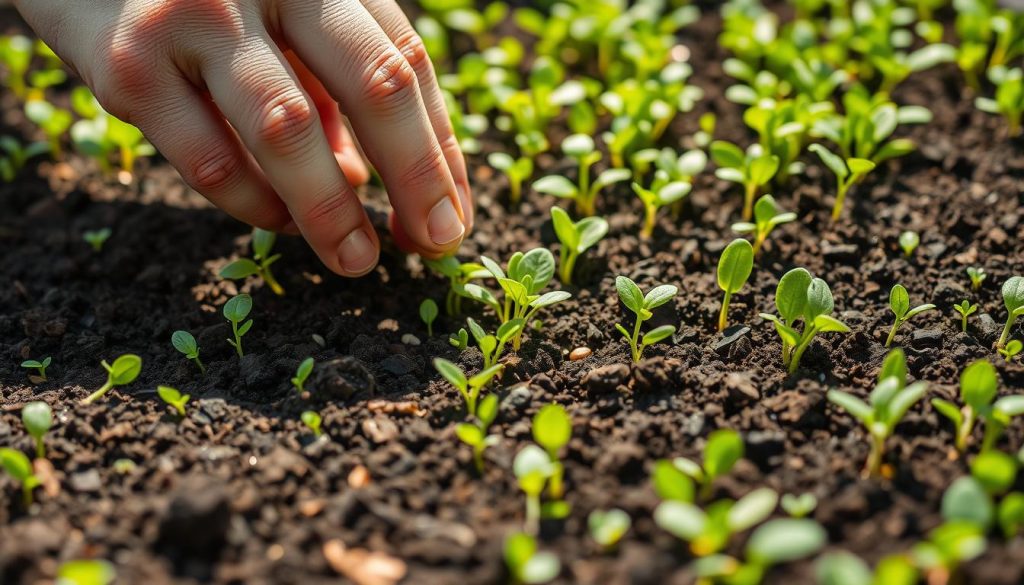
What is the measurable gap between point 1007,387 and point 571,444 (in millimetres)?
902

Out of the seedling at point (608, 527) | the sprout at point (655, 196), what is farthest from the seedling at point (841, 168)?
the seedling at point (608, 527)

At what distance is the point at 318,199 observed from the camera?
6.25 ft

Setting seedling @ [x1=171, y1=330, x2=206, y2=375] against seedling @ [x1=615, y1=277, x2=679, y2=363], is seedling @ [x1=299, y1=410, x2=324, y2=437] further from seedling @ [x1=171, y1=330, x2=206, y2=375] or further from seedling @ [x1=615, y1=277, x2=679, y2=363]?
seedling @ [x1=615, y1=277, x2=679, y2=363]

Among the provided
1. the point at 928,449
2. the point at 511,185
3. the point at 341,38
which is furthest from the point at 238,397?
the point at 928,449

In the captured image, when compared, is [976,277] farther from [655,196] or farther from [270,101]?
[270,101]

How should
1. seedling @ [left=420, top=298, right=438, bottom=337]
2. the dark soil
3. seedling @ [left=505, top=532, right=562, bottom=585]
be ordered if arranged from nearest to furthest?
seedling @ [left=505, top=532, right=562, bottom=585] → the dark soil → seedling @ [left=420, top=298, right=438, bottom=337]

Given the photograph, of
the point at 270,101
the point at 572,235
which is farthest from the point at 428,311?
the point at 270,101

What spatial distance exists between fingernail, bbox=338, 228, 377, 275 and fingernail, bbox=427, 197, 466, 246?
0.47 feet

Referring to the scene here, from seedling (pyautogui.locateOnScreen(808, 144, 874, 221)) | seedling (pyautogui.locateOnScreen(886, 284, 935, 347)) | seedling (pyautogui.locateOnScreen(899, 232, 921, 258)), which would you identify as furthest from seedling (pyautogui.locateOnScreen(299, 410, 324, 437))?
seedling (pyautogui.locateOnScreen(899, 232, 921, 258))

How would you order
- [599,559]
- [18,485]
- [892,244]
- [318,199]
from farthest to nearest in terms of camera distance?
[892,244] → [318,199] → [18,485] → [599,559]

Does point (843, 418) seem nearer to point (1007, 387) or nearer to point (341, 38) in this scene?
point (1007, 387)

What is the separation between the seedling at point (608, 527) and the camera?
147cm

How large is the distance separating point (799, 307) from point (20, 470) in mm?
1564

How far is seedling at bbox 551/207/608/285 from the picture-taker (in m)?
2.16
